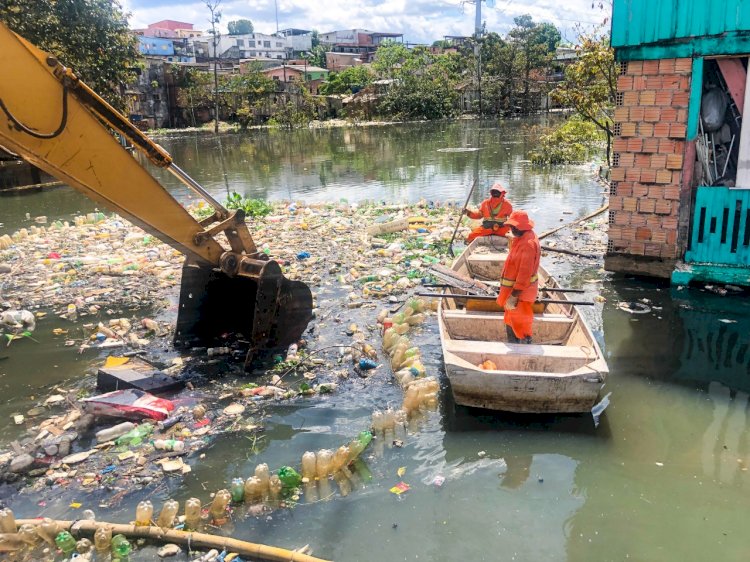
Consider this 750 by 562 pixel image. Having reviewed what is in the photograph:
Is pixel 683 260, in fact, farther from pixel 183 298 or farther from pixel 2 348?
pixel 2 348

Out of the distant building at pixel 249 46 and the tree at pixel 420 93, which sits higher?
the distant building at pixel 249 46

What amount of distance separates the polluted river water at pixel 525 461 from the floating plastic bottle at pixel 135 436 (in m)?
0.55

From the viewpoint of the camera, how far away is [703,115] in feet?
25.2

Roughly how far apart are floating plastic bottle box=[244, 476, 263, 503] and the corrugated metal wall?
23.2 ft

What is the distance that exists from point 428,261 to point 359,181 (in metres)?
9.76

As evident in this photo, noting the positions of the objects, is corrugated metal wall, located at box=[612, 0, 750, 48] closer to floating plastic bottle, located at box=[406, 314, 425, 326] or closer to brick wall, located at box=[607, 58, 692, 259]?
brick wall, located at box=[607, 58, 692, 259]

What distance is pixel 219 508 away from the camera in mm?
3943

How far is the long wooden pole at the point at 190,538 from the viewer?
3.46 metres

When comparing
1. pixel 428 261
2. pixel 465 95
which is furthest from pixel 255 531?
pixel 465 95

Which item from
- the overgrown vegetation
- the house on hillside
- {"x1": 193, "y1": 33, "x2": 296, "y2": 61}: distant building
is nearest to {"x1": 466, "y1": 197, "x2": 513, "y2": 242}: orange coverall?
the house on hillside

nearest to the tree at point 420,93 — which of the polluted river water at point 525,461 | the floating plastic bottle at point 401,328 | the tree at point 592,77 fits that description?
the tree at point 592,77

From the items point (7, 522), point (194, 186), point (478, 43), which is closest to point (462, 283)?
point (194, 186)

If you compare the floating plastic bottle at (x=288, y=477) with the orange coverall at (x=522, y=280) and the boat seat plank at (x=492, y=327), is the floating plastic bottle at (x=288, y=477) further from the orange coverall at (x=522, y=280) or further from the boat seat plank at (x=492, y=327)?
the orange coverall at (x=522, y=280)

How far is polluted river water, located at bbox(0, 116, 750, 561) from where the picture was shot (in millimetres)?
3782
